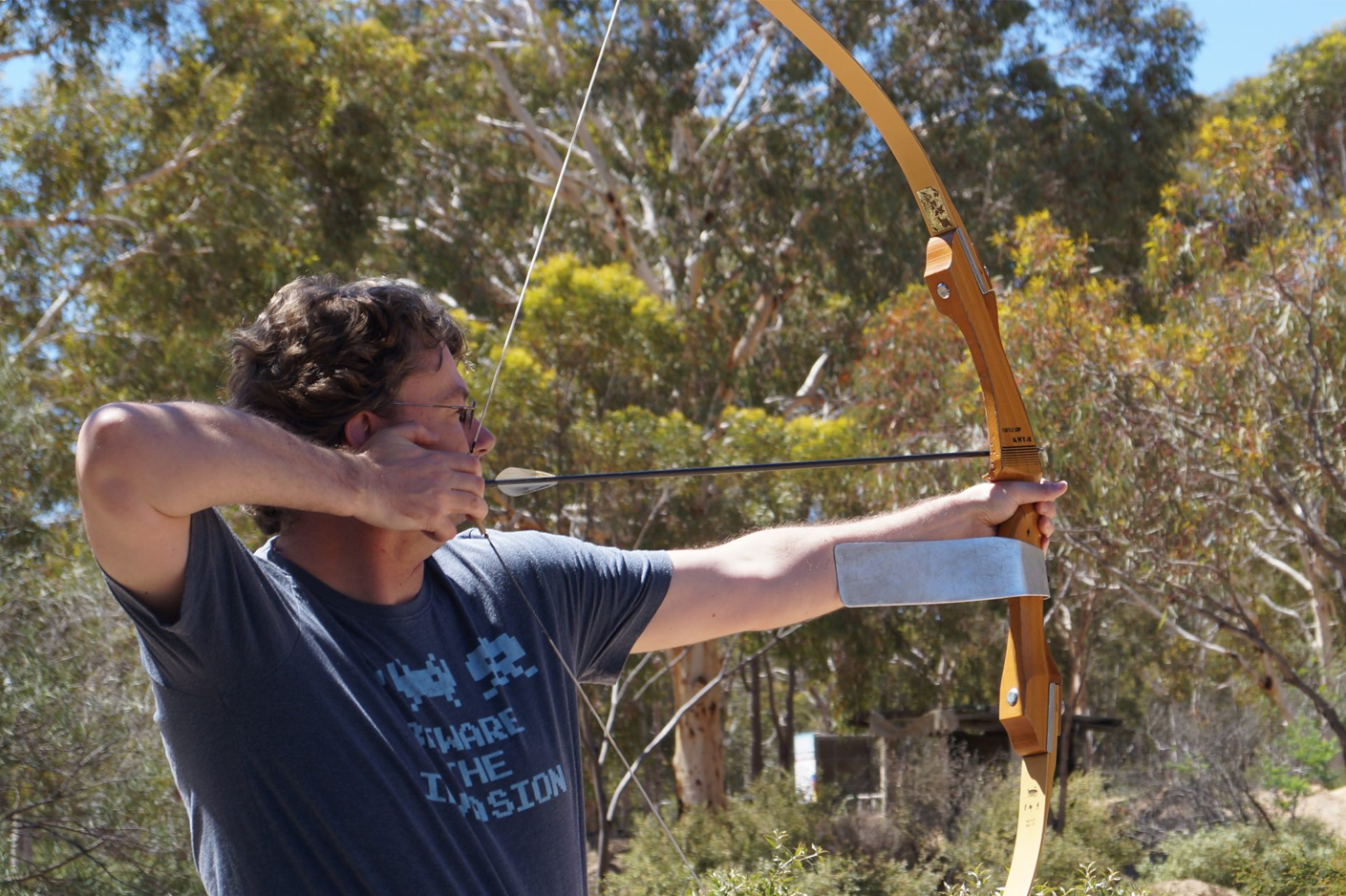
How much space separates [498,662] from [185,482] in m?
0.45

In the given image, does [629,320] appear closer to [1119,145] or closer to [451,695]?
[1119,145]

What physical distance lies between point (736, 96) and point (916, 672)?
8.30 meters

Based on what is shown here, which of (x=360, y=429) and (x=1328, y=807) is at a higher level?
(x=360, y=429)

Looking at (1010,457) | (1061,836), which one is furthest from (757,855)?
(1010,457)

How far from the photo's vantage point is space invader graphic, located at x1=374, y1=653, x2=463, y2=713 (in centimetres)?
125

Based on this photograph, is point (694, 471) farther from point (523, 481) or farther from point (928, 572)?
point (928, 572)

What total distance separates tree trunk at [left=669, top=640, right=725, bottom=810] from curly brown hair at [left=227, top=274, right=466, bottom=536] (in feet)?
31.5

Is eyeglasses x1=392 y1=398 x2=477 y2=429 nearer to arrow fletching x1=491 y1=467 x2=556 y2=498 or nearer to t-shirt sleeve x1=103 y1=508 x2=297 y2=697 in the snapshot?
arrow fletching x1=491 y1=467 x2=556 y2=498

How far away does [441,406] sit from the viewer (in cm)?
137

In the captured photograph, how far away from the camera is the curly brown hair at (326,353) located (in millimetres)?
1339

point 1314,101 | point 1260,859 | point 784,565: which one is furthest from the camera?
point 1314,101

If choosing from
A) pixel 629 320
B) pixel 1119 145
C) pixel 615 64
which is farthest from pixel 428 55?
pixel 1119 145

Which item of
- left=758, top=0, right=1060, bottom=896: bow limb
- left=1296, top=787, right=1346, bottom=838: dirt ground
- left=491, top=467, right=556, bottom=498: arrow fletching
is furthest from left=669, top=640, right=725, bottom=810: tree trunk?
left=491, top=467, right=556, bottom=498: arrow fletching

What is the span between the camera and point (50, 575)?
6453 mm
